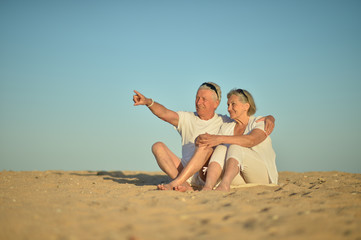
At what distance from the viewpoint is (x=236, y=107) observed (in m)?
5.28

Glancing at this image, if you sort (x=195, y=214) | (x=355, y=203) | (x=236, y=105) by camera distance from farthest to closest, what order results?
(x=236, y=105), (x=355, y=203), (x=195, y=214)

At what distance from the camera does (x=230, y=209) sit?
3.20 metres

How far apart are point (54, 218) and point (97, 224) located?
463mm

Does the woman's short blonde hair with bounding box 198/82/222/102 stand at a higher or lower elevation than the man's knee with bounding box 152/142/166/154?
higher

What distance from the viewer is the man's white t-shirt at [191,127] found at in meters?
5.70

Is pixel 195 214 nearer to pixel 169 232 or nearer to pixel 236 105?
pixel 169 232

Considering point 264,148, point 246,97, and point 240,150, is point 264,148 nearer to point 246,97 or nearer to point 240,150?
point 240,150

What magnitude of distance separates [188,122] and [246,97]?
3.82 feet

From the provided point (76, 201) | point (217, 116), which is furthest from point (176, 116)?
point (76, 201)

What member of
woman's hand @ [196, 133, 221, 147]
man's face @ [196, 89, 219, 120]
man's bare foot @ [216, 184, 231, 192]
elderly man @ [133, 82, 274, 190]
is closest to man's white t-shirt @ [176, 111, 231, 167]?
elderly man @ [133, 82, 274, 190]

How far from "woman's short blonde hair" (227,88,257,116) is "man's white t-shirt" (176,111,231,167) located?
0.57 metres

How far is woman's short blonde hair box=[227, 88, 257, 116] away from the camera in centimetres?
530

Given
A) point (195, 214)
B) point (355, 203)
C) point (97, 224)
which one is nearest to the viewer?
point (97, 224)

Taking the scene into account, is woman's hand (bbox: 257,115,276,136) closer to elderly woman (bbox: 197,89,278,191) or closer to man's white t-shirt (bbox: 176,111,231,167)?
elderly woman (bbox: 197,89,278,191)
